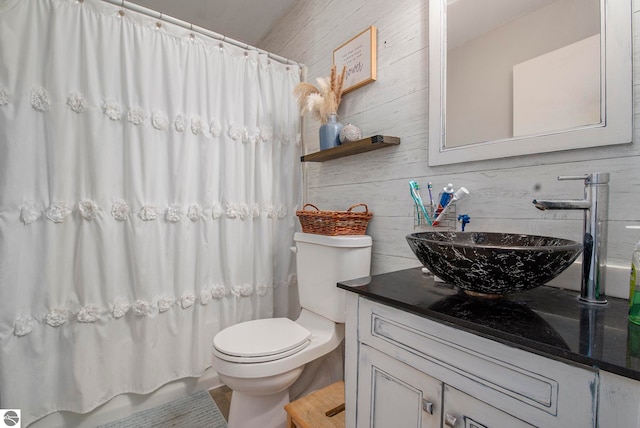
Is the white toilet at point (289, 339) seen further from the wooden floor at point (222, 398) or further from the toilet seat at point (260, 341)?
the wooden floor at point (222, 398)

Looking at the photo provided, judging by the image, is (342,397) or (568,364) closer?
(568,364)

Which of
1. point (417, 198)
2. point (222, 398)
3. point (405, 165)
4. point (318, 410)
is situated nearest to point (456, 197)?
point (417, 198)

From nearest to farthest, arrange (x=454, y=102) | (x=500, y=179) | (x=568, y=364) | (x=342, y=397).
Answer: (x=568, y=364), (x=500, y=179), (x=454, y=102), (x=342, y=397)

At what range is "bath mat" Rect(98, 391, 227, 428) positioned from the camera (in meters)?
1.40

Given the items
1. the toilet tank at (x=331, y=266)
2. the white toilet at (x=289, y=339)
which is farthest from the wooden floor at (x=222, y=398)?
the toilet tank at (x=331, y=266)

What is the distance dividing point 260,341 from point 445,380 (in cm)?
82

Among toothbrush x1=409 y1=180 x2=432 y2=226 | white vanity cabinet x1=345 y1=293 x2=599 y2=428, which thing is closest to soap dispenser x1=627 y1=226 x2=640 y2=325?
white vanity cabinet x1=345 y1=293 x2=599 y2=428

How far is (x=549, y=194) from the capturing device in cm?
87

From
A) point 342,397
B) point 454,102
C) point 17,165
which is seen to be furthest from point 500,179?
point 17,165

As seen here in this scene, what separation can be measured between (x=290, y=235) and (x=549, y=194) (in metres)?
1.35

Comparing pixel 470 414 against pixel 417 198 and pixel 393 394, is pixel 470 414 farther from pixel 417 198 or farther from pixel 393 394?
pixel 417 198

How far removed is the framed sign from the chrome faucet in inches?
38.8

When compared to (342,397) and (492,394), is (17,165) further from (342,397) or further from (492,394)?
(492,394)

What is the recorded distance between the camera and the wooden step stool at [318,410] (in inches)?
44.2
